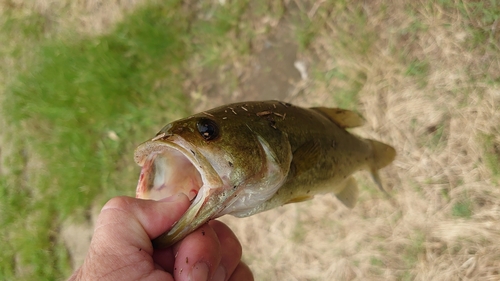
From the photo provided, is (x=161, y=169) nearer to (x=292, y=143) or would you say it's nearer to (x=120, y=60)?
(x=292, y=143)

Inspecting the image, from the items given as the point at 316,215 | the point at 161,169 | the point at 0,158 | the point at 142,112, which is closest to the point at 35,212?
the point at 0,158

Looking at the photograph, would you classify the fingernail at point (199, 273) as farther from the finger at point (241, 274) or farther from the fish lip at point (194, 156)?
the finger at point (241, 274)

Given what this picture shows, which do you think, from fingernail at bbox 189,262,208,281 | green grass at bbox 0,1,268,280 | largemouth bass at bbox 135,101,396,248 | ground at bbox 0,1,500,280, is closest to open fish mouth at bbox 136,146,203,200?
largemouth bass at bbox 135,101,396,248

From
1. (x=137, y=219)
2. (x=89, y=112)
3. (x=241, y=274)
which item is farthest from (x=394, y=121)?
(x=89, y=112)

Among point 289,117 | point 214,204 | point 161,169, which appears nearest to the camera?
point 214,204

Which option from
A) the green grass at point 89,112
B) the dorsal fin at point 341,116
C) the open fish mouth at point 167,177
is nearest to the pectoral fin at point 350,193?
the dorsal fin at point 341,116

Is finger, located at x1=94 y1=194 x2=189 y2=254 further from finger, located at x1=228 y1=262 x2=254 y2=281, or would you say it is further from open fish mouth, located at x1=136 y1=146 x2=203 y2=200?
finger, located at x1=228 y1=262 x2=254 y2=281
